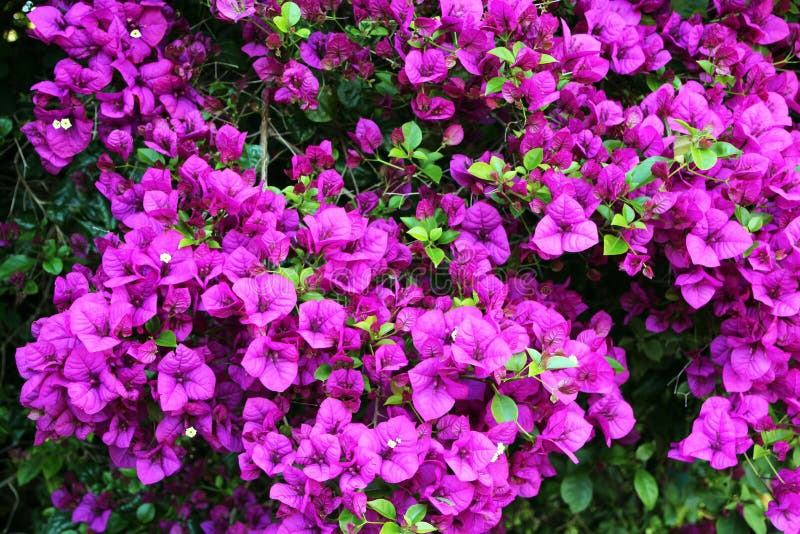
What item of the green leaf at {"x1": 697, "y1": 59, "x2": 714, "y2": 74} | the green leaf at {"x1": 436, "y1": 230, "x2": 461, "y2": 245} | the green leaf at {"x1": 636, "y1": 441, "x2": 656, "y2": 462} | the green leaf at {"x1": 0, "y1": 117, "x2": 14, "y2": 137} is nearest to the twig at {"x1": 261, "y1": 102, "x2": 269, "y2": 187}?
the green leaf at {"x1": 436, "y1": 230, "x2": 461, "y2": 245}

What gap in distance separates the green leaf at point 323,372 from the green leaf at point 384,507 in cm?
21

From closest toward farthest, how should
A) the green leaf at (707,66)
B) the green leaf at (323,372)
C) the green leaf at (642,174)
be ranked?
the green leaf at (323,372) → the green leaf at (642,174) → the green leaf at (707,66)

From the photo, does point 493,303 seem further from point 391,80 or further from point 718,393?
point 718,393

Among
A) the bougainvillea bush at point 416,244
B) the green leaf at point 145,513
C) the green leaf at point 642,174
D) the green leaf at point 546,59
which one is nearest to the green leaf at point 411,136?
the bougainvillea bush at point 416,244

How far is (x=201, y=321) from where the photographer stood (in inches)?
49.9

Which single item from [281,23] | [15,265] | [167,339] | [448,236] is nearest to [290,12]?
[281,23]

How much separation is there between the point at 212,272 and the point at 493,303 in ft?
1.56

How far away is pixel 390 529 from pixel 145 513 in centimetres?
102

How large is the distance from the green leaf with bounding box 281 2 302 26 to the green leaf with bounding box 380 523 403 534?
0.89m

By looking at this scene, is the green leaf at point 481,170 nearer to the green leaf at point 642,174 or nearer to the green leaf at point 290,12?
the green leaf at point 642,174

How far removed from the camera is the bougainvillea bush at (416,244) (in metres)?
1.15

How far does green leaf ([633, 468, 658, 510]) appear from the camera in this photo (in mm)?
1792

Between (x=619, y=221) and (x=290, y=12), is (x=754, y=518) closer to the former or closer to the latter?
(x=619, y=221)

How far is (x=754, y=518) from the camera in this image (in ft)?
5.96
